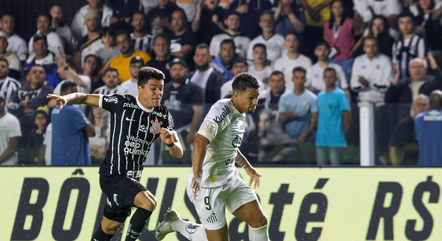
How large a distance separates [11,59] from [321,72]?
195 inches

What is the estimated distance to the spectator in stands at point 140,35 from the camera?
11578mm

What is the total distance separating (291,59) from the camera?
36.3 feet

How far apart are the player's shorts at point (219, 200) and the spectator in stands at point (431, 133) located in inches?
139

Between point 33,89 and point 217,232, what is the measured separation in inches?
209

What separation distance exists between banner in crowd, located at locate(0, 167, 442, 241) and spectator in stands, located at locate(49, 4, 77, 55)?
13.4 ft

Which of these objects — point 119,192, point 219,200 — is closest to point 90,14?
point 119,192

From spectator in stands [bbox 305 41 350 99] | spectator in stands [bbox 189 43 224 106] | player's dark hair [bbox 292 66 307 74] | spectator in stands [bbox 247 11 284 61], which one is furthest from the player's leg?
spectator in stands [bbox 247 11 284 61]

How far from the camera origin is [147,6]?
11.9 metres

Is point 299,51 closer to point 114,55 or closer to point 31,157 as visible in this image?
point 114,55

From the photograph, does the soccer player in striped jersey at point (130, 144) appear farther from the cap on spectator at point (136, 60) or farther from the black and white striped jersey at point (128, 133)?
the cap on spectator at point (136, 60)

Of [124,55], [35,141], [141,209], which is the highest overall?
[124,55]

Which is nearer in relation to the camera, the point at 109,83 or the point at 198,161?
the point at 198,161

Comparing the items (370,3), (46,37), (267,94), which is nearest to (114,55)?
(46,37)

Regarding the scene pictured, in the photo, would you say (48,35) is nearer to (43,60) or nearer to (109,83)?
(43,60)
